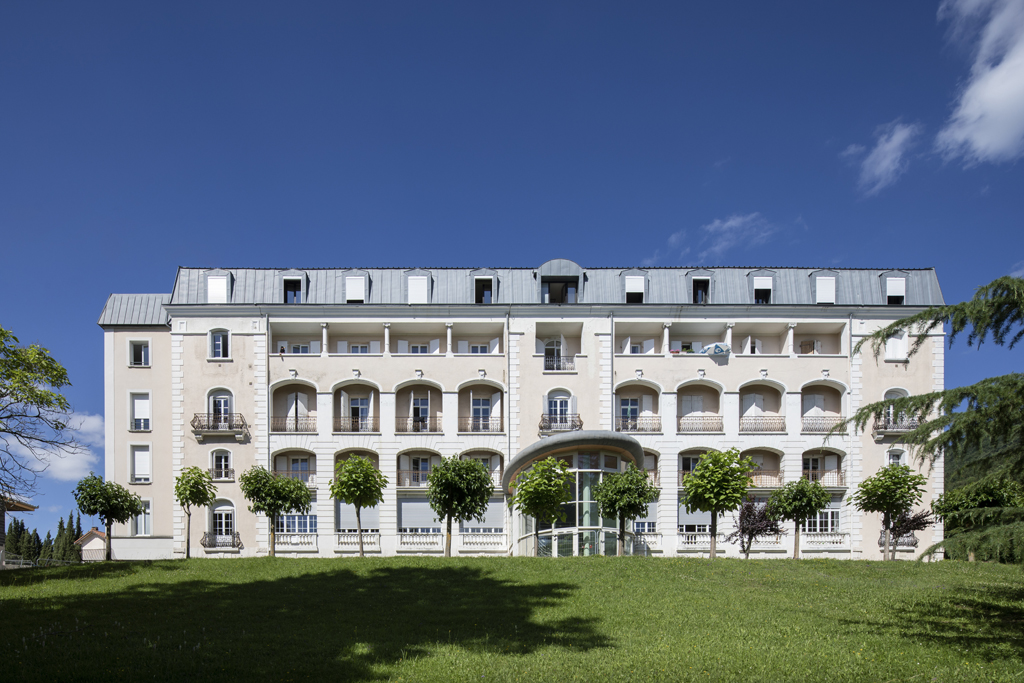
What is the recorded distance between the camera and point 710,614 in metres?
16.5

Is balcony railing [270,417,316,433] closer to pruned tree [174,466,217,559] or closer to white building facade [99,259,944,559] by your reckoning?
white building facade [99,259,944,559]

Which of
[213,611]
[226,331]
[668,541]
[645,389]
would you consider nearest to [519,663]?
[213,611]

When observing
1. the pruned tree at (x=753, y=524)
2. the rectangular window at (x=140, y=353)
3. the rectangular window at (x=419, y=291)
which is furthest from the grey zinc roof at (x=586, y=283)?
the pruned tree at (x=753, y=524)

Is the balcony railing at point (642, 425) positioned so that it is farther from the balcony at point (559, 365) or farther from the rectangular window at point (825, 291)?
the rectangular window at point (825, 291)

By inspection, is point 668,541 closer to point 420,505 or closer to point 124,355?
point 420,505

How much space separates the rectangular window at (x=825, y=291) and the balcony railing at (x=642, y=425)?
11.3 m

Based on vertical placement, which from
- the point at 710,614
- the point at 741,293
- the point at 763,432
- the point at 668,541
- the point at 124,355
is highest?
the point at 741,293

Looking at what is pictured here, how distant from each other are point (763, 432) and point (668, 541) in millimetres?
7727

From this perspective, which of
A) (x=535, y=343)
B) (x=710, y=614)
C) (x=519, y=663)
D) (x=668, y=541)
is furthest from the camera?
(x=535, y=343)

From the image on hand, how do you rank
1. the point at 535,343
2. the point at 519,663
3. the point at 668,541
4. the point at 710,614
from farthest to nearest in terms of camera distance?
the point at 535,343 < the point at 668,541 < the point at 710,614 < the point at 519,663

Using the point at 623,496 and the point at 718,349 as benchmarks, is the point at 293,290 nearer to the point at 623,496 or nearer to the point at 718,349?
the point at 623,496

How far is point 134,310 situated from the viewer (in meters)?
40.9

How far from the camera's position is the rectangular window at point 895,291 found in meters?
39.8

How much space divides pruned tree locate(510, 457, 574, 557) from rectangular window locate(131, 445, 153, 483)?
22808 millimetres
